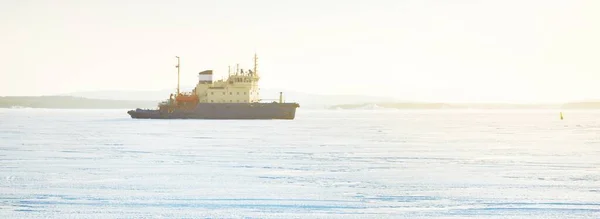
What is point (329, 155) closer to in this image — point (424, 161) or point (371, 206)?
point (424, 161)

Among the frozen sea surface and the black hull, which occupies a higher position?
the black hull

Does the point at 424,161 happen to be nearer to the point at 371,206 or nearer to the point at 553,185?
the point at 553,185

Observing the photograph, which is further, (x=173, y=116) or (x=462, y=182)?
(x=173, y=116)

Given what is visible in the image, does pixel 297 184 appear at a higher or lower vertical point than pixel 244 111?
lower

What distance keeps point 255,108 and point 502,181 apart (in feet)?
195

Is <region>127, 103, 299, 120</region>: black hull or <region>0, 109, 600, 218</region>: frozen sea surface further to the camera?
<region>127, 103, 299, 120</region>: black hull

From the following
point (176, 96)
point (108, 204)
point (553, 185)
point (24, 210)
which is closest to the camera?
point (24, 210)

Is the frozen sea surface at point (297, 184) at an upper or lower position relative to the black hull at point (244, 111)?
lower

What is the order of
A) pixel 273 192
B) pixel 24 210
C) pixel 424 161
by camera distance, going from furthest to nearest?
pixel 424 161, pixel 273 192, pixel 24 210

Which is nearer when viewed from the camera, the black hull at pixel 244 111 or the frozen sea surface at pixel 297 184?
the frozen sea surface at pixel 297 184

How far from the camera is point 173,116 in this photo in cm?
7825

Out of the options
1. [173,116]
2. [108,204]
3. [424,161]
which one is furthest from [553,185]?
[173,116]

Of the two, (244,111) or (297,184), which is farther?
(244,111)

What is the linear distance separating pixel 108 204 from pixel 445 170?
9113 millimetres
